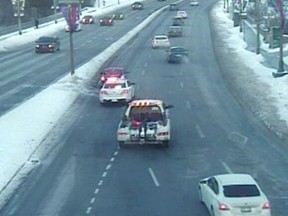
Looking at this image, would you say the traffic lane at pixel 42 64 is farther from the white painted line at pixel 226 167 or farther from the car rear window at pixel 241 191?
the car rear window at pixel 241 191

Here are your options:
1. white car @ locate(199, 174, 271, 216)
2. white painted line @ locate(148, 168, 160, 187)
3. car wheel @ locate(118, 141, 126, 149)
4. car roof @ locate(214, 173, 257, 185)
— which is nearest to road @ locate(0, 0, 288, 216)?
white painted line @ locate(148, 168, 160, 187)

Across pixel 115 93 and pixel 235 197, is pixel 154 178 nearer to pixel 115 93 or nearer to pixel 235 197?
pixel 235 197

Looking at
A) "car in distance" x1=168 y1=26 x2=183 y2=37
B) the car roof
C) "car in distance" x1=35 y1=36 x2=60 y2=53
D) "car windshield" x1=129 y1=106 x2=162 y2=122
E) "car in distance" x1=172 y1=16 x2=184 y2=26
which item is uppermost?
the car roof

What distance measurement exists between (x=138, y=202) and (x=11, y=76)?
1372 inches

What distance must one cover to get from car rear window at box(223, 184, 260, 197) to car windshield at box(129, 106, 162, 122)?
1045 cm

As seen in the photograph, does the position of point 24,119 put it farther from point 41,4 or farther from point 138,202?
point 41,4

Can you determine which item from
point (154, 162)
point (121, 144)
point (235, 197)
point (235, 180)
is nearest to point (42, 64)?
point (121, 144)

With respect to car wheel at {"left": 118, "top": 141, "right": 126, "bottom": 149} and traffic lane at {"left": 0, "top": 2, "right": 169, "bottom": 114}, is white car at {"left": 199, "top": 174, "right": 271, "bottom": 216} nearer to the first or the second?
car wheel at {"left": 118, "top": 141, "right": 126, "bottom": 149}

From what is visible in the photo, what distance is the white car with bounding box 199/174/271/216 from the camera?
2071cm

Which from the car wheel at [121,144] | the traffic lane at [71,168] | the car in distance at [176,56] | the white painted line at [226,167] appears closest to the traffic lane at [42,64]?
the traffic lane at [71,168]

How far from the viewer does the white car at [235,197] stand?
67.9 ft

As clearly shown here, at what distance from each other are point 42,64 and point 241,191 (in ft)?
146

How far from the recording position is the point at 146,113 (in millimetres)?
32125

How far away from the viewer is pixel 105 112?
40.6m
